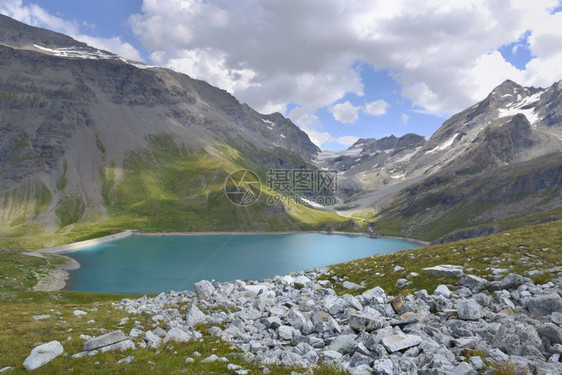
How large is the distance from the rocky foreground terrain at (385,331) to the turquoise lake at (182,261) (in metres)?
79.2

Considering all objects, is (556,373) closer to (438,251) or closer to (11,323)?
(438,251)

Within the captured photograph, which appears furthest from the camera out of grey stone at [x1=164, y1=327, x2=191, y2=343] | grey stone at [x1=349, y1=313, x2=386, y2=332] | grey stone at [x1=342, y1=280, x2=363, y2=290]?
grey stone at [x1=342, y1=280, x2=363, y2=290]

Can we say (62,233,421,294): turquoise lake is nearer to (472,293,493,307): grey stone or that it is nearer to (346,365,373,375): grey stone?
(472,293,493,307): grey stone

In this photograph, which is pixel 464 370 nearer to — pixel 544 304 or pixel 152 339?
pixel 544 304

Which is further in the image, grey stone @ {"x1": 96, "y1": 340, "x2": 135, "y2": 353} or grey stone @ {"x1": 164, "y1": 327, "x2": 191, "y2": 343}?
grey stone @ {"x1": 164, "y1": 327, "x2": 191, "y2": 343}

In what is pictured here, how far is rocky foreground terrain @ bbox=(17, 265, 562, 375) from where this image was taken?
1119 cm

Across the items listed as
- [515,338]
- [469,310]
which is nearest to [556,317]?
[469,310]

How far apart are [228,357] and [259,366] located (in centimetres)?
187

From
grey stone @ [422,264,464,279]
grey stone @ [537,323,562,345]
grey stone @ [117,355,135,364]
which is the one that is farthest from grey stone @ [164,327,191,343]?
grey stone @ [422,264,464,279]

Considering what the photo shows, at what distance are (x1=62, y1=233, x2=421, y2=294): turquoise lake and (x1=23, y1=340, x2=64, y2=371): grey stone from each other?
81.0 m

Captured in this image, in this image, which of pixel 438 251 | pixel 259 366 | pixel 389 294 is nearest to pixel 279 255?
pixel 438 251

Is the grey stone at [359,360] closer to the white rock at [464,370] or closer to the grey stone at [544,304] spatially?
the white rock at [464,370]

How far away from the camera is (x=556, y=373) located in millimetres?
9656

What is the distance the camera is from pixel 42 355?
13648 mm
